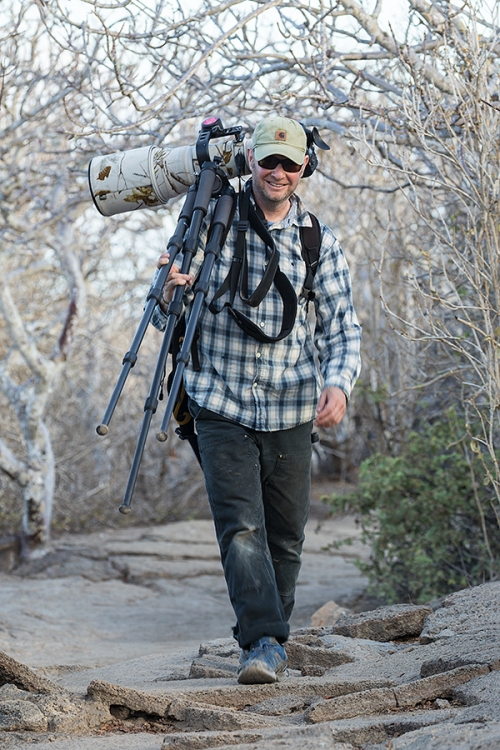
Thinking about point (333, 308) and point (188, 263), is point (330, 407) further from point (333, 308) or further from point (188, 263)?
point (188, 263)

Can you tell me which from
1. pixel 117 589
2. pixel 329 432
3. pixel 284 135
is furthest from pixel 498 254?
pixel 329 432

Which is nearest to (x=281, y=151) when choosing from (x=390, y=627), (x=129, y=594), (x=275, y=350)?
(x=275, y=350)

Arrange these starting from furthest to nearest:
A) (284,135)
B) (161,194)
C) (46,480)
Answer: (46,480), (161,194), (284,135)

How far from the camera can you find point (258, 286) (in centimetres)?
382

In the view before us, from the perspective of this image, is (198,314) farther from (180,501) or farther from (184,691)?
(180,501)

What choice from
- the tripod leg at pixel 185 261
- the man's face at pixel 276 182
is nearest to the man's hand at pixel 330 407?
the tripod leg at pixel 185 261

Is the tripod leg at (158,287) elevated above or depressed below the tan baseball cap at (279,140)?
below

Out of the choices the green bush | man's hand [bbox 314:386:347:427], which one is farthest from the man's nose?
the green bush

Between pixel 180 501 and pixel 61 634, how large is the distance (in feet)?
17.4

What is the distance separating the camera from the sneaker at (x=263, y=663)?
354 centimetres

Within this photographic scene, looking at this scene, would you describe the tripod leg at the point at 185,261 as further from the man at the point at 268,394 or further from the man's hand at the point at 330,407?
the man's hand at the point at 330,407

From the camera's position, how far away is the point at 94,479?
11609 mm

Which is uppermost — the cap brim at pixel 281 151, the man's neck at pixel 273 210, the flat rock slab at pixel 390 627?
the cap brim at pixel 281 151

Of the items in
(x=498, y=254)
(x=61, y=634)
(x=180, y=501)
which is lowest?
(x=61, y=634)
